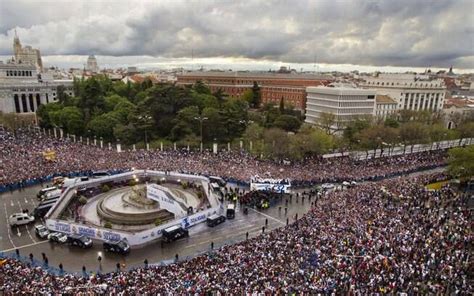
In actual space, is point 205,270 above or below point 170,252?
above

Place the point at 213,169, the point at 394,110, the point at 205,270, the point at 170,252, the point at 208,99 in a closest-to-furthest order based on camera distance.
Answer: the point at 205,270 < the point at 170,252 < the point at 213,169 < the point at 208,99 < the point at 394,110

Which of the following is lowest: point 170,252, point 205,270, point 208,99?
point 170,252

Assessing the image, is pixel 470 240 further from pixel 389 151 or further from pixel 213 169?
pixel 389 151

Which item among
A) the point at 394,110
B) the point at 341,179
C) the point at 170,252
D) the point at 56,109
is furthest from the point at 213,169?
the point at 394,110

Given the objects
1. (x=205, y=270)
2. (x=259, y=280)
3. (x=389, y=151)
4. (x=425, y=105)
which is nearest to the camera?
(x=259, y=280)

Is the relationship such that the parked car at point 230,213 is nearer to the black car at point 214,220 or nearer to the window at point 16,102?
the black car at point 214,220

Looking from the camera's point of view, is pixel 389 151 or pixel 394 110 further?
pixel 394 110

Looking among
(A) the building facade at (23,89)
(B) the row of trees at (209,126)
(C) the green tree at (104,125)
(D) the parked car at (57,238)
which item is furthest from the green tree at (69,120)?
(D) the parked car at (57,238)
